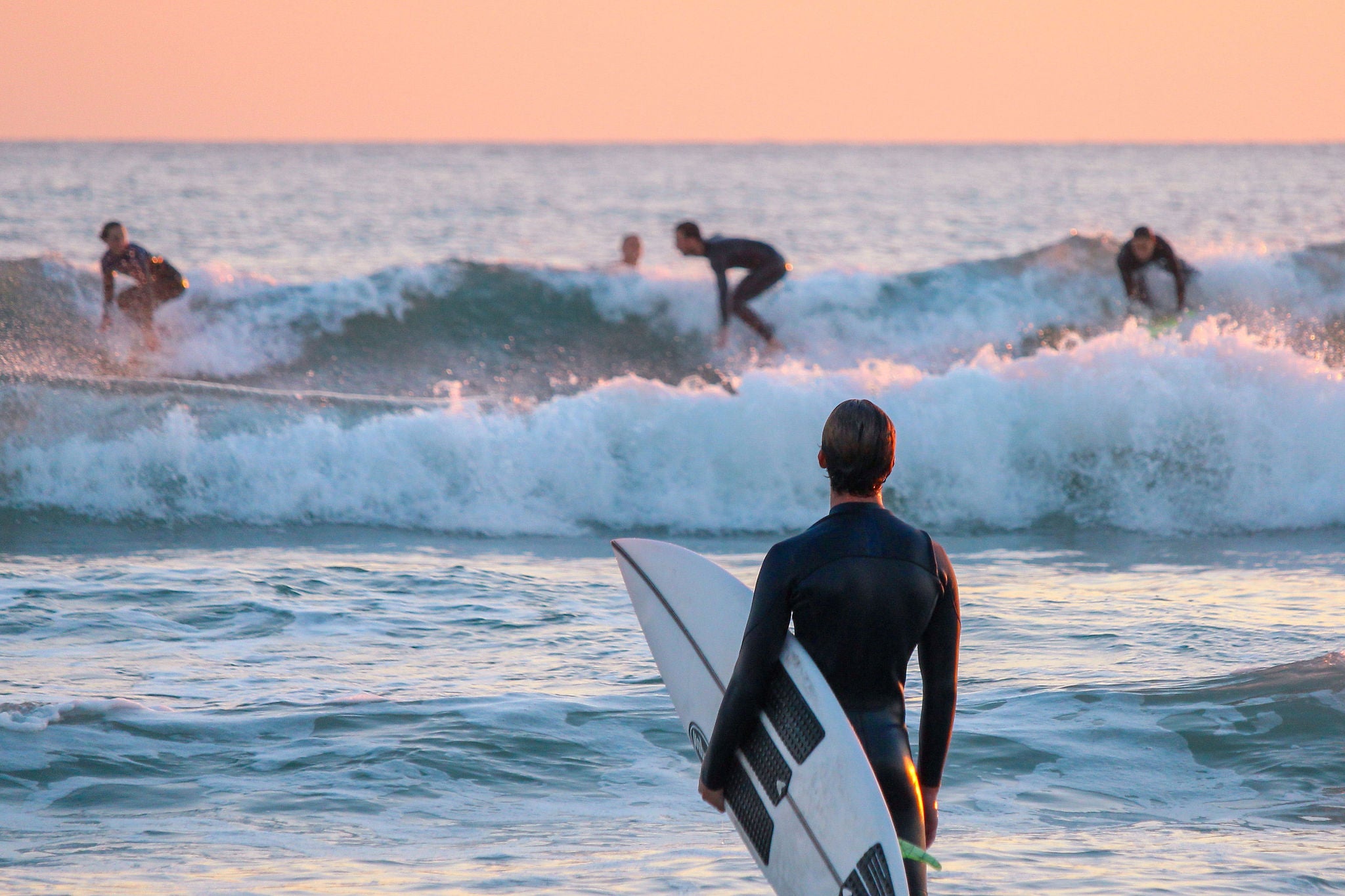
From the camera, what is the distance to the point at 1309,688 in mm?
5230

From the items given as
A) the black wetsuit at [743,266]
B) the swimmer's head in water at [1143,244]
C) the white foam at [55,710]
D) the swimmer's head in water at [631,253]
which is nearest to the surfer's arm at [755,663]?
the white foam at [55,710]

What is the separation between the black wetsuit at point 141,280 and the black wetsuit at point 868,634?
11.8 metres

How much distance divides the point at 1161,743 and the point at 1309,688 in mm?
754

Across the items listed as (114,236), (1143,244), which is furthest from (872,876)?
(1143,244)

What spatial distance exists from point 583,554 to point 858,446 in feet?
19.6

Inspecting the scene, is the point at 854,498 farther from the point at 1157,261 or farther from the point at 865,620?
the point at 1157,261

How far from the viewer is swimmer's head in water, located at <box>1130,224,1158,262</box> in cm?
1466

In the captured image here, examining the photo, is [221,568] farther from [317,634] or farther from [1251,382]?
[1251,382]

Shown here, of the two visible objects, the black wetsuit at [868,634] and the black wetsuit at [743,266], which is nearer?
the black wetsuit at [868,634]

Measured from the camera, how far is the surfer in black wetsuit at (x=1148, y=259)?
14.8 m

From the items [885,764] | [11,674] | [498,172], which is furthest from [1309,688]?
[498,172]

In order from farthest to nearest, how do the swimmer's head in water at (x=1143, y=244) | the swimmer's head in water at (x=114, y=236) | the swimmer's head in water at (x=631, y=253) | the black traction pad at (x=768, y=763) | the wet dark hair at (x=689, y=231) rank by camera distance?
the swimmer's head in water at (x=631, y=253)
the swimmer's head in water at (x=1143, y=244)
the swimmer's head in water at (x=114, y=236)
the wet dark hair at (x=689, y=231)
the black traction pad at (x=768, y=763)

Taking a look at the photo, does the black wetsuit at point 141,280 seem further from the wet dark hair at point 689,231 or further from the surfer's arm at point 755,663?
the surfer's arm at point 755,663

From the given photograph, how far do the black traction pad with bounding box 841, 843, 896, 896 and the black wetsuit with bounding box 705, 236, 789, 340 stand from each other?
11.2 metres
